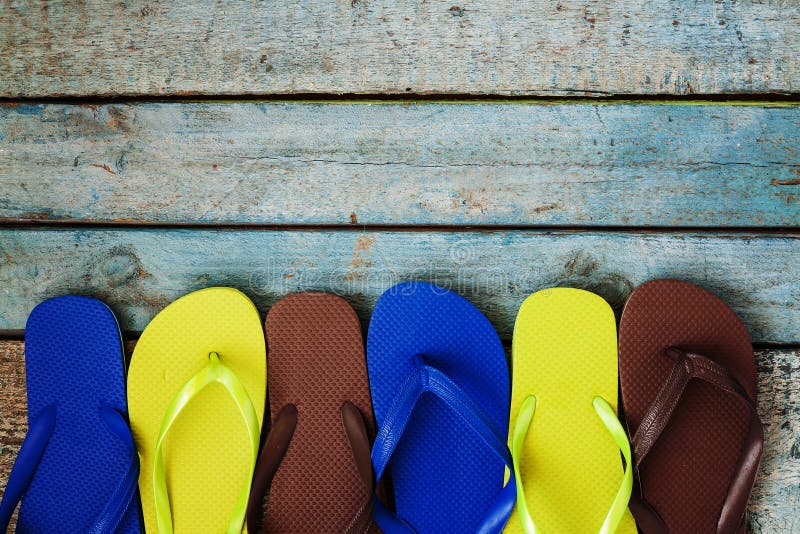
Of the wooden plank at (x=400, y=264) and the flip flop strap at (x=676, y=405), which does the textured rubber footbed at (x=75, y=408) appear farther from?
the flip flop strap at (x=676, y=405)

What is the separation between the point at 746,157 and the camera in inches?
29.5

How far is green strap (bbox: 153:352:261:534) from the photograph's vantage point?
2.31 ft

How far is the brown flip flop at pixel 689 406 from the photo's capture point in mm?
750

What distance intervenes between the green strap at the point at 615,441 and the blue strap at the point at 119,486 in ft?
1.67

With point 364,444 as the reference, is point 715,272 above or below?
above

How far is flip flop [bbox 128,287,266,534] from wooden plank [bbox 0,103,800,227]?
0.44 feet

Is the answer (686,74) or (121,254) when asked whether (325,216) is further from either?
(686,74)

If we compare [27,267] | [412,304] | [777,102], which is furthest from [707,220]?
[27,267]

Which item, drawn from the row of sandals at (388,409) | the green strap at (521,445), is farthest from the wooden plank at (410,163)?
the green strap at (521,445)

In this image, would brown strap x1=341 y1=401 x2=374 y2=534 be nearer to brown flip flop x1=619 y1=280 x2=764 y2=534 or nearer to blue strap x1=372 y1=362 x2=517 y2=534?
blue strap x1=372 y1=362 x2=517 y2=534

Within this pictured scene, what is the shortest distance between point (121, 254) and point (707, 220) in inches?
32.4

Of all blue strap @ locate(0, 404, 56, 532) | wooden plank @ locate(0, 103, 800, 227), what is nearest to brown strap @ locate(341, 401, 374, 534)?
wooden plank @ locate(0, 103, 800, 227)

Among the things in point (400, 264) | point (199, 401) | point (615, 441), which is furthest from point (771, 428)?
point (199, 401)

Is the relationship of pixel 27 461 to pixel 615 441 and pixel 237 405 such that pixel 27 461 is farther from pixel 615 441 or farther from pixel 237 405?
pixel 615 441
